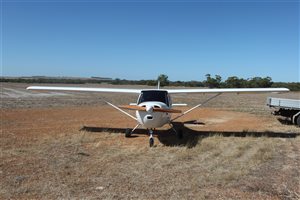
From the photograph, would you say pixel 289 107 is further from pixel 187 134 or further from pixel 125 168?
pixel 125 168

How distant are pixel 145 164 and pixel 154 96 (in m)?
3.41

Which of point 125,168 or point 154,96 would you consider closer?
point 125,168

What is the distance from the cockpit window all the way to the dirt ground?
57.2 inches

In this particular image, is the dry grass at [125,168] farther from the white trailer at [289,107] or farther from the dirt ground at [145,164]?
the white trailer at [289,107]

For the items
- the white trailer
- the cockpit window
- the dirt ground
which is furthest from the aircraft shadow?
the white trailer

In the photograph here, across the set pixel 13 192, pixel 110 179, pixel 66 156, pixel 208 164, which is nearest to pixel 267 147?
pixel 208 164

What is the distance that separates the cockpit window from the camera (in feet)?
32.0

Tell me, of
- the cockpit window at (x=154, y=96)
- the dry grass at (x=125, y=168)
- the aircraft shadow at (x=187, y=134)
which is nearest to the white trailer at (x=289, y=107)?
the aircraft shadow at (x=187, y=134)

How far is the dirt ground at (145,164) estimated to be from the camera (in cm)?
517

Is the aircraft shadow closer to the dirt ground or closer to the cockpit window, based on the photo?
the dirt ground

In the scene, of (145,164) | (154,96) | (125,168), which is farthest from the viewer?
(154,96)

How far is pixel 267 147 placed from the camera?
8.72 metres

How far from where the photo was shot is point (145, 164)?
6902 mm

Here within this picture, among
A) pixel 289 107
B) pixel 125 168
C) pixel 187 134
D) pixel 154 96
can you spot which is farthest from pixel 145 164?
pixel 289 107
